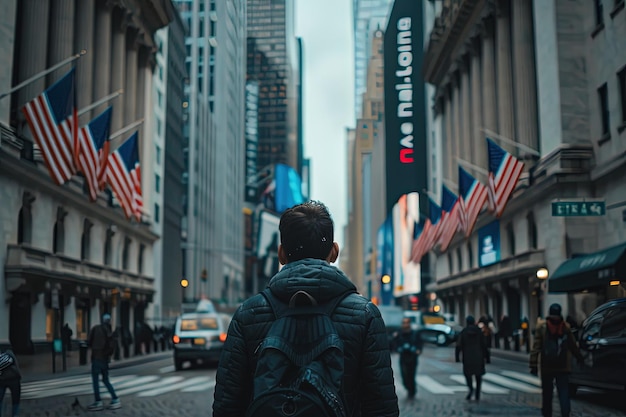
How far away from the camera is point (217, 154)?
9169 cm

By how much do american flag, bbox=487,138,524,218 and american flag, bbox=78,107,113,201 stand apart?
1332 cm

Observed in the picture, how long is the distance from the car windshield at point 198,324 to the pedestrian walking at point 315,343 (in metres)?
24.9

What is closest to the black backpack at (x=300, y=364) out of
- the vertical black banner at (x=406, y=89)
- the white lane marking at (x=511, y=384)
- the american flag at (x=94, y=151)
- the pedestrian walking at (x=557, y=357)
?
the pedestrian walking at (x=557, y=357)

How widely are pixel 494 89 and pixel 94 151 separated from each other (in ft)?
99.5

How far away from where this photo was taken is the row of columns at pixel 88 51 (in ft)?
119

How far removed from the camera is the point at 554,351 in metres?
12.1

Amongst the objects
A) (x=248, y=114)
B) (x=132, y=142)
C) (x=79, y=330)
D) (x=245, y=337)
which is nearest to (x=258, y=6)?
(x=245, y=337)

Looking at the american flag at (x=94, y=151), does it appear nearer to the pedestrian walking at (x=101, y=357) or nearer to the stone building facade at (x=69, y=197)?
the stone building facade at (x=69, y=197)

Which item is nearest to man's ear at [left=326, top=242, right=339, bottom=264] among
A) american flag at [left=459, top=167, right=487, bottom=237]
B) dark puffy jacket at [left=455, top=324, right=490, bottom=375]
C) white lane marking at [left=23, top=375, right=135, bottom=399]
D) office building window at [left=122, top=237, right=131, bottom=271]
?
→ dark puffy jacket at [left=455, top=324, right=490, bottom=375]

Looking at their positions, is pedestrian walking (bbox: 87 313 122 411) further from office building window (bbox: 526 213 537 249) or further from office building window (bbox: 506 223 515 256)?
office building window (bbox: 506 223 515 256)

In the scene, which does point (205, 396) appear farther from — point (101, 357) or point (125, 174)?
point (125, 174)

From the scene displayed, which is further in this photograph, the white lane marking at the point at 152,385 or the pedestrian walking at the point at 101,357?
the white lane marking at the point at 152,385

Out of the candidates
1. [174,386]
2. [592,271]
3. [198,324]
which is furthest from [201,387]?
[592,271]

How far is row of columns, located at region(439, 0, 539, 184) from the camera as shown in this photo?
4309 centimetres
